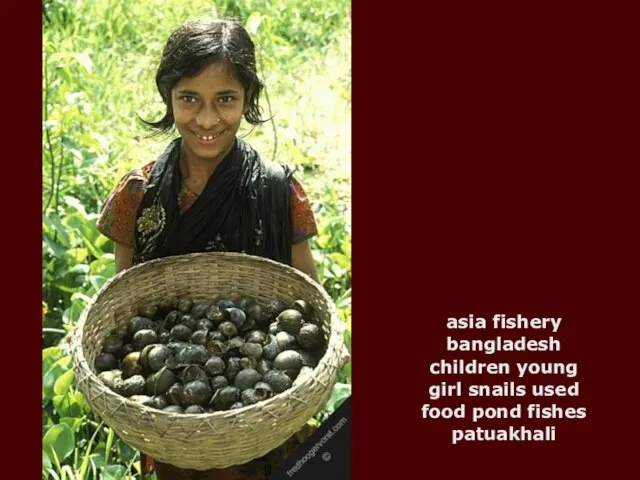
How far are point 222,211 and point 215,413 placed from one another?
26.1 inches

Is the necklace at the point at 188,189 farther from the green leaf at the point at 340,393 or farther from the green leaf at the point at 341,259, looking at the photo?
the green leaf at the point at 341,259

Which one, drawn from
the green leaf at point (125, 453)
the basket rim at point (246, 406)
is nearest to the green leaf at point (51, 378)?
the green leaf at point (125, 453)

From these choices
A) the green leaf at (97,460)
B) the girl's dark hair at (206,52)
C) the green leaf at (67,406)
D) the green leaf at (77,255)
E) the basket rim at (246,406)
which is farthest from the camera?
the green leaf at (77,255)

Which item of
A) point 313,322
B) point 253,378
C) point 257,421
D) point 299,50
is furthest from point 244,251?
point 299,50

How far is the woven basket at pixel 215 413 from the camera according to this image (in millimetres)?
2080

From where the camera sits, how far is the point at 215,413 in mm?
2068

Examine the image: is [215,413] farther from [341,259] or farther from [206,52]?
[341,259]

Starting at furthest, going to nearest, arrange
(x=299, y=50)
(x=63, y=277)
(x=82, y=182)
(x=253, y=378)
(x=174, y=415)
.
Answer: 1. (x=299, y=50)
2. (x=82, y=182)
3. (x=63, y=277)
4. (x=253, y=378)
5. (x=174, y=415)

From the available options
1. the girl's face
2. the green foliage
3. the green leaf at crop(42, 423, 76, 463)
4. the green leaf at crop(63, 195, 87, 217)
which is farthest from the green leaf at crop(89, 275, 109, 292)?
the girl's face

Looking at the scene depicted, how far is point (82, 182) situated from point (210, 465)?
1729 millimetres

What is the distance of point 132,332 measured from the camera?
8.15ft

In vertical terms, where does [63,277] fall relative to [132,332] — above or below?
above

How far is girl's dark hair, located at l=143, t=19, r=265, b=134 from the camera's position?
2.37m

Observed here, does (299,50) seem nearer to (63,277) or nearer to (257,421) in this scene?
(63,277)
